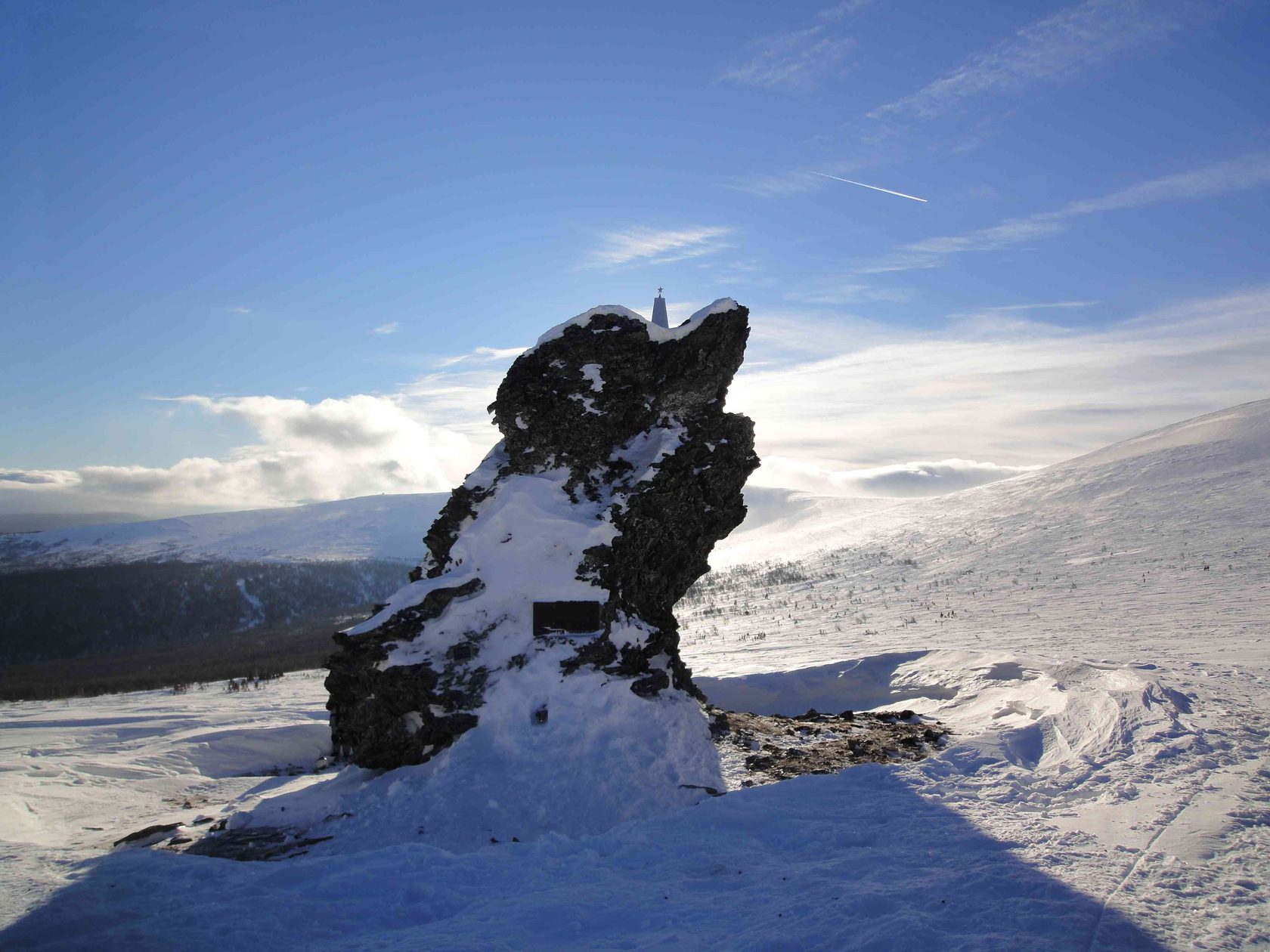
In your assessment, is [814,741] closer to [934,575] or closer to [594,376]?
[594,376]

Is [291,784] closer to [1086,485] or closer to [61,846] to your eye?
[61,846]

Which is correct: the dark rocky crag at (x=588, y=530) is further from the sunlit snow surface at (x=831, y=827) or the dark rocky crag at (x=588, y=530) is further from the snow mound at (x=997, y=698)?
the snow mound at (x=997, y=698)

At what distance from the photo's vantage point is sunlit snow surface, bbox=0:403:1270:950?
16.3ft

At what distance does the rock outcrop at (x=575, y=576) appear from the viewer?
9.65 meters

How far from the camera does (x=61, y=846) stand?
317 inches

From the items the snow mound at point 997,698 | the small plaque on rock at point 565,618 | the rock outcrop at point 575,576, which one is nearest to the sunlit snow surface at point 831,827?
the snow mound at point 997,698

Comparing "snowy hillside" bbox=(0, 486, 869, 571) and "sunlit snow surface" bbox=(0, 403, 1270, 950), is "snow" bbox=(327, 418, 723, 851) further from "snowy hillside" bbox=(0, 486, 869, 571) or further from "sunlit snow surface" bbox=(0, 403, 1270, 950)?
"snowy hillside" bbox=(0, 486, 869, 571)

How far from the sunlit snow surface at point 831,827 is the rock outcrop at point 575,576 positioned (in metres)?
0.96

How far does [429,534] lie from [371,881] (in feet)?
21.2

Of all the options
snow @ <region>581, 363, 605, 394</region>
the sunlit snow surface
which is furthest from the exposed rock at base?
snow @ <region>581, 363, 605, 394</region>

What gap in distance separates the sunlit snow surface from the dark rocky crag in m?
1.55

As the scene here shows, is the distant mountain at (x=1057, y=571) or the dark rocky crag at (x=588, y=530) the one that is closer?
the dark rocky crag at (x=588, y=530)

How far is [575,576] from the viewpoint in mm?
10977

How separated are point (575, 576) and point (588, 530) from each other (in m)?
0.82
